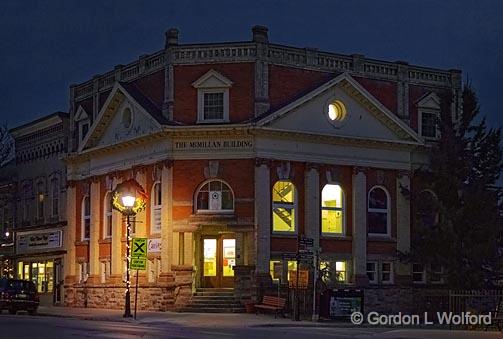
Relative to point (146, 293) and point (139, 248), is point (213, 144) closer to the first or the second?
point (139, 248)

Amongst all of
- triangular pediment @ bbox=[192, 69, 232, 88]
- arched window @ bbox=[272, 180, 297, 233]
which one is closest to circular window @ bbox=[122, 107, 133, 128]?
triangular pediment @ bbox=[192, 69, 232, 88]

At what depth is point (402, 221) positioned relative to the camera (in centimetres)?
4762

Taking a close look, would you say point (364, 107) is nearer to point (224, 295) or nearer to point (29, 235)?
point (224, 295)

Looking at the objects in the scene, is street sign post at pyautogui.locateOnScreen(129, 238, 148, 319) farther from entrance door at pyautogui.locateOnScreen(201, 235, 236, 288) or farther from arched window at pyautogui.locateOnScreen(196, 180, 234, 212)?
entrance door at pyautogui.locateOnScreen(201, 235, 236, 288)

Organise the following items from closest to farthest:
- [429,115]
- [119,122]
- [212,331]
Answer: [212,331]
[119,122]
[429,115]

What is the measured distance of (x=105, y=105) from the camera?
4875 cm

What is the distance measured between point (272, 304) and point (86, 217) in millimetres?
15932

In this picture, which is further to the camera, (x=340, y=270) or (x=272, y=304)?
(x=340, y=270)

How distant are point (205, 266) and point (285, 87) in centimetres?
910

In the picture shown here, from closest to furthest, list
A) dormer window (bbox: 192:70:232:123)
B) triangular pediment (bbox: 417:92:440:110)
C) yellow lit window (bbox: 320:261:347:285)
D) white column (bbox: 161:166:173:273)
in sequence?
white column (bbox: 161:166:173:273), dormer window (bbox: 192:70:232:123), yellow lit window (bbox: 320:261:347:285), triangular pediment (bbox: 417:92:440:110)

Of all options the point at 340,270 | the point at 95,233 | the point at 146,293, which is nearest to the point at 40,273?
the point at 95,233

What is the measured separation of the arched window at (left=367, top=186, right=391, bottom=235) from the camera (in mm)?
47125

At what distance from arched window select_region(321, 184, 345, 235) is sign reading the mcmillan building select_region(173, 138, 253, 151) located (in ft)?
15.4

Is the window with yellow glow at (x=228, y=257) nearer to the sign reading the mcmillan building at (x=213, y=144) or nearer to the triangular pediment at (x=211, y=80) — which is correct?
the sign reading the mcmillan building at (x=213, y=144)
